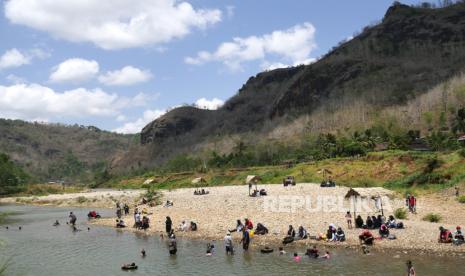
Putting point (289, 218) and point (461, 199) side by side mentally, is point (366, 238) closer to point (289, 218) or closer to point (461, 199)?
point (289, 218)

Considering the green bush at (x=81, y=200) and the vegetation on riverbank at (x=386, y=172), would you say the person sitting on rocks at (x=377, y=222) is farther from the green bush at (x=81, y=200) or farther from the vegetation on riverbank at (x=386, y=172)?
the green bush at (x=81, y=200)

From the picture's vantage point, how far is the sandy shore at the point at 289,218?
30.2 m

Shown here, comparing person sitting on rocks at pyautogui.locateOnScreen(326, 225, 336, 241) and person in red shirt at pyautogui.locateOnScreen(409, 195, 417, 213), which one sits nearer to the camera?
person sitting on rocks at pyautogui.locateOnScreen(326, 225, 336, 241)

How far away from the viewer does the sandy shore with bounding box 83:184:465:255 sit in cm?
3016

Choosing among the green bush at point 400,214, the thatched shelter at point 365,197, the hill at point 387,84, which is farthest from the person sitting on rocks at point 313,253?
the hill at point 387,84

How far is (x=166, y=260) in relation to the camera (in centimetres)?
2978

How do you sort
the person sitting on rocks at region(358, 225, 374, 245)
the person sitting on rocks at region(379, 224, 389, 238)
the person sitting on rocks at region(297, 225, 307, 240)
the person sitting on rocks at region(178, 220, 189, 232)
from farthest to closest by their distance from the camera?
1. the person sitting on rocks at region(178, 220, 189, 232)
2. the person sitting on rocks at region(297, 225, 307, 240)
3. the person sitting on rocks at region(379, 224, 389, 238)
4. the person sitting on rocks at region(358, 225, 374, 245)

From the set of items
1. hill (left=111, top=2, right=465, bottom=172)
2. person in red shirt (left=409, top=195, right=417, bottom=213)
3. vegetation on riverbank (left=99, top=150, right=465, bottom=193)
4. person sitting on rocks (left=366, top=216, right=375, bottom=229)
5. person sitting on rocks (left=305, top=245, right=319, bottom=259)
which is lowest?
person sitting on rocks (left=305, top=245, right=319, bottom=259)

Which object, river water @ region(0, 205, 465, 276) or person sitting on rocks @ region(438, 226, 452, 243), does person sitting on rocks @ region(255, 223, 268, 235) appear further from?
person sitting on rocks @ region(438, 226, 452, 243)

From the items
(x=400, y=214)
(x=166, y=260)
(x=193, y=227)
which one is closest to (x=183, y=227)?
(x=193, y=227)

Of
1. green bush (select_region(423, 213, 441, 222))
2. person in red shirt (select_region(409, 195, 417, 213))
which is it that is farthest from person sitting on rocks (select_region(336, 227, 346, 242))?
person in red shirt (select_region(409, 195, 417, 213))

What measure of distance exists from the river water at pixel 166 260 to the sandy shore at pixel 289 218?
2.24 meters

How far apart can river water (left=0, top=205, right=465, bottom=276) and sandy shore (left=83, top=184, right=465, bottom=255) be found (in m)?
2.24

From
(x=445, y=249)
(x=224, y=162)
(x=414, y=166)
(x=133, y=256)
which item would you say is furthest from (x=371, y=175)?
(x=224, y=162)
